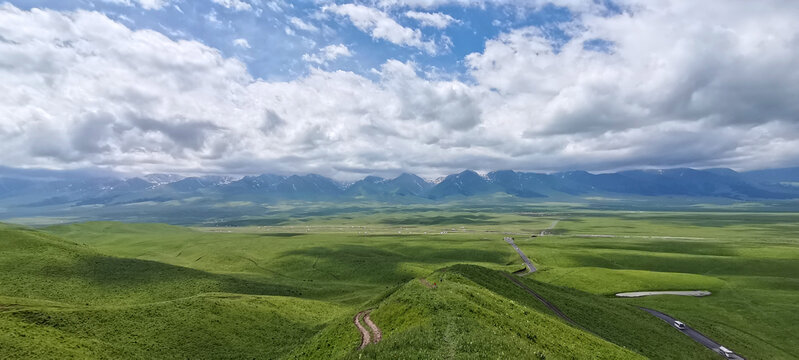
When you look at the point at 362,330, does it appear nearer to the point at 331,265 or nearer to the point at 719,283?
the point at 331,265

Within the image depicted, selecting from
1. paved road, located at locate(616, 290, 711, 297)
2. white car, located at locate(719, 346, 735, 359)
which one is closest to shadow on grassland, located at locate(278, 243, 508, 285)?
paved road, located at locate(616, 290, 711, 297)

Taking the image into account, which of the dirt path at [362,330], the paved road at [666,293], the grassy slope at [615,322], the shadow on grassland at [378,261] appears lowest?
the paved road at [666,293]

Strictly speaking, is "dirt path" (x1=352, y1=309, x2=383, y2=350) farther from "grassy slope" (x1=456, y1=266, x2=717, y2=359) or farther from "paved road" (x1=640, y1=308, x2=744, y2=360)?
"paved road" (x1=640, y1=308, x2=744, y2=360)

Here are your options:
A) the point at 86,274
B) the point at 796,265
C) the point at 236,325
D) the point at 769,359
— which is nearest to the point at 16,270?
the point at 86,274

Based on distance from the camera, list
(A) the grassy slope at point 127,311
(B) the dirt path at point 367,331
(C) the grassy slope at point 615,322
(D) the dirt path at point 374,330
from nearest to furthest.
A: (B) the dirt path at point 367,331 < (D) the dirt path at point 374,330 < (A) the grassy slope at point 127,311 < (C) the grassy slope at point 615,322

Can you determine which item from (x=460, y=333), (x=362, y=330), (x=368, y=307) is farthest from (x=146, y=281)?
(x=460, y=333)

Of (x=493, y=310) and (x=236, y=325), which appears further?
(x=236, y=325)

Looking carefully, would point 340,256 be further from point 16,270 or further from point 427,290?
point 427,290

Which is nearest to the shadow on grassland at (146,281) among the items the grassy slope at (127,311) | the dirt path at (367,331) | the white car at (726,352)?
the grassy slope at (127,311)

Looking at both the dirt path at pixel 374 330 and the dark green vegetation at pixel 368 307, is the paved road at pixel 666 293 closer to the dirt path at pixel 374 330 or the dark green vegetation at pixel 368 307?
the dark green vegetation at pixel 368 307
